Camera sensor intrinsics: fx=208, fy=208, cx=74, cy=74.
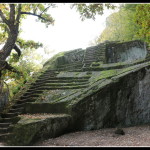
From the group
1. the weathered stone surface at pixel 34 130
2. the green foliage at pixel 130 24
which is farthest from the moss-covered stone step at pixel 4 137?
the green foliage at pixel 130 24

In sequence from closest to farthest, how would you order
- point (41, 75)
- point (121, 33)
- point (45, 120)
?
point (45, 120), point (41, 75), point (121, 33)

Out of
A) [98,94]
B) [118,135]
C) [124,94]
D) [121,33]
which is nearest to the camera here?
[118,135]

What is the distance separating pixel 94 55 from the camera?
2111 centimetres

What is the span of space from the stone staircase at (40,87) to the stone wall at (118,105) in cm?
210

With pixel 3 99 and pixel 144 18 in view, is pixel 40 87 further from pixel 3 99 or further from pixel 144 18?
pixel 144 18

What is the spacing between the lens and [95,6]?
331 inches

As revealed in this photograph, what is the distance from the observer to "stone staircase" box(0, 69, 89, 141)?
11.5 m

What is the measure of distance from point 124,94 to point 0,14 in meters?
7.94

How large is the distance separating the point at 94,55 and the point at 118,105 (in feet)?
32.9

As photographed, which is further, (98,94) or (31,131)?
(98,94)

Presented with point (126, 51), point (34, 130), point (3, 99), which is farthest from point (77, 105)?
point (126, 51)

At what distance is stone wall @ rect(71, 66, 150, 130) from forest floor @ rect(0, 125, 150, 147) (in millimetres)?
613

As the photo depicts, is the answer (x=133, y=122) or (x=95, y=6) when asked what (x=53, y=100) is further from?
(x=95, y=6)

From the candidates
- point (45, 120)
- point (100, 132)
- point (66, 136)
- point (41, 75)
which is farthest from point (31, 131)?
point (41, 75)
